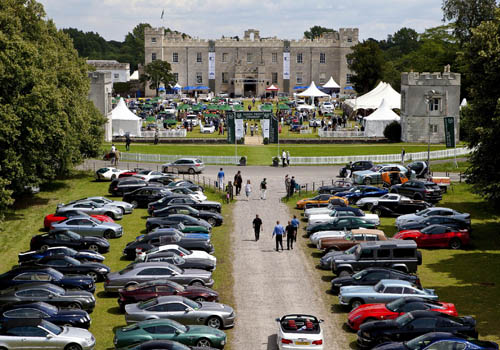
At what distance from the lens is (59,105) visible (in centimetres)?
4566

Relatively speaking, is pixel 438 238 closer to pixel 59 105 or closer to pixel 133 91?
pixel 59 105

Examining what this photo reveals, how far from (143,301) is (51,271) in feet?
15.0

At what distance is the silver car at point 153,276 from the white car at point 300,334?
633cm

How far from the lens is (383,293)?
2703cm

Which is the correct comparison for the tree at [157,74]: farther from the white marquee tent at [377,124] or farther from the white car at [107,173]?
the white car at [107,173]

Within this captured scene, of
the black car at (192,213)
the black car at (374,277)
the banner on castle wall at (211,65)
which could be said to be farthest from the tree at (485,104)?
the banner on castle wall at (211,65)

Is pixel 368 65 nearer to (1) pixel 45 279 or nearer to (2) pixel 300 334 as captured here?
(1) pixel 45 279

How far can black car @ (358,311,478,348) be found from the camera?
2331 cm

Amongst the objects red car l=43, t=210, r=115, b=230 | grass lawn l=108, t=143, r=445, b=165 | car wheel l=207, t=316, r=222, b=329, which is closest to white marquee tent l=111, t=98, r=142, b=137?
grass lawn l=108, t=143, r=445, b=165

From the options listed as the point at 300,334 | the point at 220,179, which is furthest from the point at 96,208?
the point at 300,334

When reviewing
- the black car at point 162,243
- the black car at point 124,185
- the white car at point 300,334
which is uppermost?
the black car at point 124,185

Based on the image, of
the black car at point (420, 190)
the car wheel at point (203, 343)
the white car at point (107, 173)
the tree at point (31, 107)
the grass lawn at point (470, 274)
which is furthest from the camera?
the white car at point (107, 173)

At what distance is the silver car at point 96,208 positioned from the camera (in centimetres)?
4216

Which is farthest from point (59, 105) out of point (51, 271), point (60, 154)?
point (51, 271)
